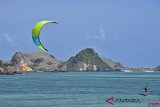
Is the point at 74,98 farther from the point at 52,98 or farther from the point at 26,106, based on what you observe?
the point at 26,106

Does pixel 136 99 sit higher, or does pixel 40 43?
pixel 40 43

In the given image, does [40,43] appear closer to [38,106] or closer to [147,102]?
[38,106]

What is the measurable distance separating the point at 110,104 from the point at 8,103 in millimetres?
13956

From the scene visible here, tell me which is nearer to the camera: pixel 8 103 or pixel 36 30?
pixel 36 30

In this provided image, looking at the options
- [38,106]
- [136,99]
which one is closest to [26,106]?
[38,106]

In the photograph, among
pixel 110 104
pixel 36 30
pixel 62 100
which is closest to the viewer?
pixel 36 30

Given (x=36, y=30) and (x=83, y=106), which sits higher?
(x=36, y=30)

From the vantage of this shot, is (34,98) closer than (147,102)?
No

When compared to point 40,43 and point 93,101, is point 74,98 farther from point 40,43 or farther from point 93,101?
point 40,43

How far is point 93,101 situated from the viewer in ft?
301

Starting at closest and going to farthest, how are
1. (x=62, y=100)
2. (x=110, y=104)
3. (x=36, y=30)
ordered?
(x=36, y=30) < (x=110, y=104) < (x=62, y=100)

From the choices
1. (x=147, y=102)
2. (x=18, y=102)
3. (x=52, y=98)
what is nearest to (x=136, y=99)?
(x=147, y=102)

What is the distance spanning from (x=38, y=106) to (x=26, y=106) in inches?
62.3

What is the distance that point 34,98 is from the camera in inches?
→ 3841
